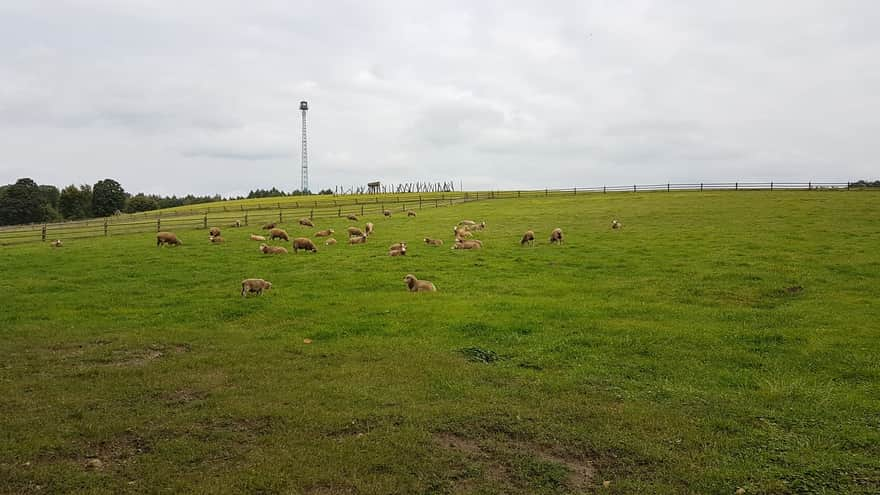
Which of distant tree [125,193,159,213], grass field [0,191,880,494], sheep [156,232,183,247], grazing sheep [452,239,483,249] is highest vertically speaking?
distant tree [125,193,159,213]

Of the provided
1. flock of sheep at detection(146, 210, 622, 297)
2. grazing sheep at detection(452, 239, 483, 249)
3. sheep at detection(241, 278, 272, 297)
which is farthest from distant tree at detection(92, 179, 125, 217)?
sheep at detection(241, 278, 272, 297)

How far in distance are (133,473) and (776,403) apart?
29.3 ft

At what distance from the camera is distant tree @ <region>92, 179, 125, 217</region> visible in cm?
10281

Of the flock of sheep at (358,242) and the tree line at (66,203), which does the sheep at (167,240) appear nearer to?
the flock of sheep at (358,242)

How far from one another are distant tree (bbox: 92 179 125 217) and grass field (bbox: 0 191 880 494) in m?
95.9

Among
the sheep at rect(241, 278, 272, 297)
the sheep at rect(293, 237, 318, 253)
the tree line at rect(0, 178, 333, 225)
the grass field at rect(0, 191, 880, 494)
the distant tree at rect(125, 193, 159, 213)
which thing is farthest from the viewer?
the distant tree at rect(125, 193, 159, 213)

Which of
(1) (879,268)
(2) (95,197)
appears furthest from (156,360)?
(2) (95,197)

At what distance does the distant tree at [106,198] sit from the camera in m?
103

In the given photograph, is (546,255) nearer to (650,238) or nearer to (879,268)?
(650,238)

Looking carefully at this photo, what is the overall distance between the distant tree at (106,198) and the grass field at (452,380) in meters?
95.9

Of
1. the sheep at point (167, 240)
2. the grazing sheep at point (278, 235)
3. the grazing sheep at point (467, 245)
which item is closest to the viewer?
the grazing sheep at point (467, 245)

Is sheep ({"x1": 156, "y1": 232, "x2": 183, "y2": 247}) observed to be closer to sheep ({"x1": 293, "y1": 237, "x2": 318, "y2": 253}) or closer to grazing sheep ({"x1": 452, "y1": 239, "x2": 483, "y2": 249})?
sheep ({"x1": 293, "y1": 237, "x2": 318, "y2": 253})

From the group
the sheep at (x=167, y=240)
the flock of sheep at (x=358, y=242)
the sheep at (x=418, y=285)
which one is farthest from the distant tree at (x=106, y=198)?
the sheep at (x=418, y=285)

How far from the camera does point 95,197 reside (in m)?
103
